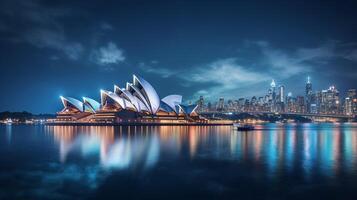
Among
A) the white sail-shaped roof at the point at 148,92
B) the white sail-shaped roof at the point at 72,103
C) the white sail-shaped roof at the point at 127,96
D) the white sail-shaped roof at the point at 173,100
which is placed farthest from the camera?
the white sail-shaped roof at the point at 72,103

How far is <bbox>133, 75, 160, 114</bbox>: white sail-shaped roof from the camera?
68575 mm

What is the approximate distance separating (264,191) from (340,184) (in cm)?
352

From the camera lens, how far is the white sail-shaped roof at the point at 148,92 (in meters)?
68.6

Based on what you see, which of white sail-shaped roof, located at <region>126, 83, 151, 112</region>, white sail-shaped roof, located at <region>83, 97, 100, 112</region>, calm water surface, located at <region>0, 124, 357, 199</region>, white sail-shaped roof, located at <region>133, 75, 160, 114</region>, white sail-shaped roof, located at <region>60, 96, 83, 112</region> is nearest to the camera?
calm water surface, located at <region>0, 124, 357, 199</region>

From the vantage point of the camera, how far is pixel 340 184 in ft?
43.4

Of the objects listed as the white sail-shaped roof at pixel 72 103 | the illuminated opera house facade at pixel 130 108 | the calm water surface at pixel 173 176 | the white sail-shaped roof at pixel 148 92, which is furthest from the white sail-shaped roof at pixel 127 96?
the calm water surface at pixel 173 176

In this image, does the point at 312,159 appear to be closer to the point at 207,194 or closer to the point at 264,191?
the point at 264,191

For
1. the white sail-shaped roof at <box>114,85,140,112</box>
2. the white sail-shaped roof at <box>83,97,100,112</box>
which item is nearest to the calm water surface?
the white sail-shaped roof at <box>114,85,140,112</box>

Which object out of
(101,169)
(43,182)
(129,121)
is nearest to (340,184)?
(101,169)

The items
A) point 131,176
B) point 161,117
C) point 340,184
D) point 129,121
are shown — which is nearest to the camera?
point 340,184

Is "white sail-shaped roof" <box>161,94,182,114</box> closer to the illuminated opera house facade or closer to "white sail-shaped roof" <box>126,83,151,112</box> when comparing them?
the illuminated opera house facade

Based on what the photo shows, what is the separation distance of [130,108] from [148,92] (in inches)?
254

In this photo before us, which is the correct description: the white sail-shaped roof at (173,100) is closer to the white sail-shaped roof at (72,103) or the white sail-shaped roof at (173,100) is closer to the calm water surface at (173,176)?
the white sail-shaped roof at (72,103)

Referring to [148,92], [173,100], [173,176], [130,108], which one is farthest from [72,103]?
[173,176]
